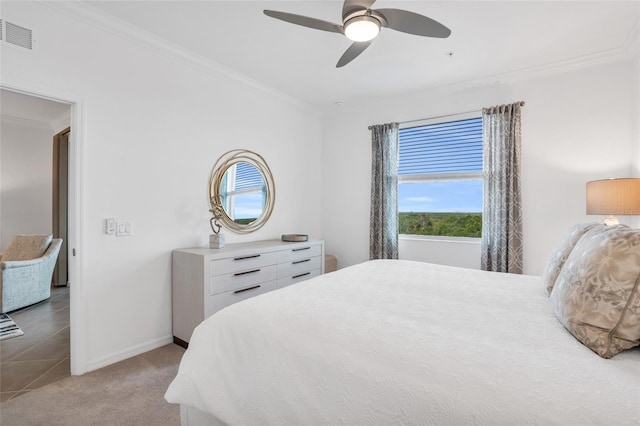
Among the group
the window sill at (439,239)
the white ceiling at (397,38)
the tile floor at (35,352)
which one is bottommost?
the tile floor at (35,352)

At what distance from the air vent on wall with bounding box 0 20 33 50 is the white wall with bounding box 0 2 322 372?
0.15 ft

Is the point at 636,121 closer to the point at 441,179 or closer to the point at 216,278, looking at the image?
the point at 441,179

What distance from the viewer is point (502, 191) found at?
3311 millimetres

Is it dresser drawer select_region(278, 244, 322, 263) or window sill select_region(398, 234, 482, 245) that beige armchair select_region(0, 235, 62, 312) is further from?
window sill select_region(398, 234, 482, 245)

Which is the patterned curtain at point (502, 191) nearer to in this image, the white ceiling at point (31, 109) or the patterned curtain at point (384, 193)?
the patterned curtain at point (384, 193)

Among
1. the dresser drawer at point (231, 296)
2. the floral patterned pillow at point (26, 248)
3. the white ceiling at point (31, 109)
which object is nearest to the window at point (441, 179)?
the dresser drawer at point (231, 296)

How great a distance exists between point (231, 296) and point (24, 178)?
457 cm

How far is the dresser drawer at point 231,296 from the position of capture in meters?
2.61

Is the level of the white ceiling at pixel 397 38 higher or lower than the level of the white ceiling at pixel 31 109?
higher

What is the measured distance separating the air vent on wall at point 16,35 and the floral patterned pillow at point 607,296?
10.7 feet

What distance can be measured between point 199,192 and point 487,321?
268 cm

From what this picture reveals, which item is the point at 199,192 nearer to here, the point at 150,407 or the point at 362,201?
the point at 150,407

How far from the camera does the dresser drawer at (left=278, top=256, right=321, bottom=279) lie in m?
3.32

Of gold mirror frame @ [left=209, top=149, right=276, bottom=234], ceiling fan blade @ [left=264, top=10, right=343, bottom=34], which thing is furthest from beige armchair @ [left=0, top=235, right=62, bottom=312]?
ceiling fan blade @ [left=264, top=10, right=343, bottom=34]
